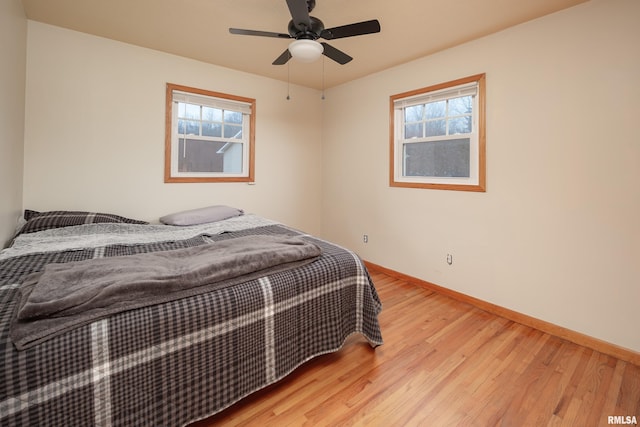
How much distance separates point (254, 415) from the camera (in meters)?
1.48

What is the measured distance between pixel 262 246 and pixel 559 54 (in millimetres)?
2600

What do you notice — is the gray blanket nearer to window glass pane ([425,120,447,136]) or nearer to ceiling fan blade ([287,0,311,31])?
ceiling fan blade ([287,0,311,31])

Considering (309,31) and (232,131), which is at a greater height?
(309,31)

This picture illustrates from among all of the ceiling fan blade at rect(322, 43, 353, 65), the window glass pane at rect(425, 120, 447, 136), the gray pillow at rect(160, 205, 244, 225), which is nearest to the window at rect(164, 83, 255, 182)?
the gray pillow at rect(160, 205, 244, 225)

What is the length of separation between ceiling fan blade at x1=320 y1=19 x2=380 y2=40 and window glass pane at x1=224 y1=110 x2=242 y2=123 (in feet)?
6.69

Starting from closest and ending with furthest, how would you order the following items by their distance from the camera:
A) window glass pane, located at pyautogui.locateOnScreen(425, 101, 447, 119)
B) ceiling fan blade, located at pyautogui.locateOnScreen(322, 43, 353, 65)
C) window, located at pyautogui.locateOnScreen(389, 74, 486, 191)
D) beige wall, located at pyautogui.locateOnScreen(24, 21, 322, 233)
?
ceiling fan blade, located at pyautogui.locateOnScreen(322, 43, 353, 65) → beige wall, located at pyautogui.locateOnScreen(24, 21, 322, 233) → window, located at pyautogui.locateOnScreen(389, 74, 486, 191) → window glass pane, located at pyautogui.locateOnScreen(425, 101, 447, 119)

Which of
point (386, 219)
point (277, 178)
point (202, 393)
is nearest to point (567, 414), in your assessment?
point (202, 393)

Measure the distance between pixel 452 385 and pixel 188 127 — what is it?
3.46 meters

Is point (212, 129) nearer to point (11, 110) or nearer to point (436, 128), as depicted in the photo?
point (11, 110)

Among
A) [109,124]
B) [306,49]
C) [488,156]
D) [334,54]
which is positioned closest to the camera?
[306,49]

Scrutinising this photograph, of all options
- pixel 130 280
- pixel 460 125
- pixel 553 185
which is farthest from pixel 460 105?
pixel 130 280

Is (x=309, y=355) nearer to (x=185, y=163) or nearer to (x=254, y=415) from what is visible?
(x=254, y=415)

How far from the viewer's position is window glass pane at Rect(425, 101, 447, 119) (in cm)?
305

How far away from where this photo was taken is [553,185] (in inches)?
90.0
